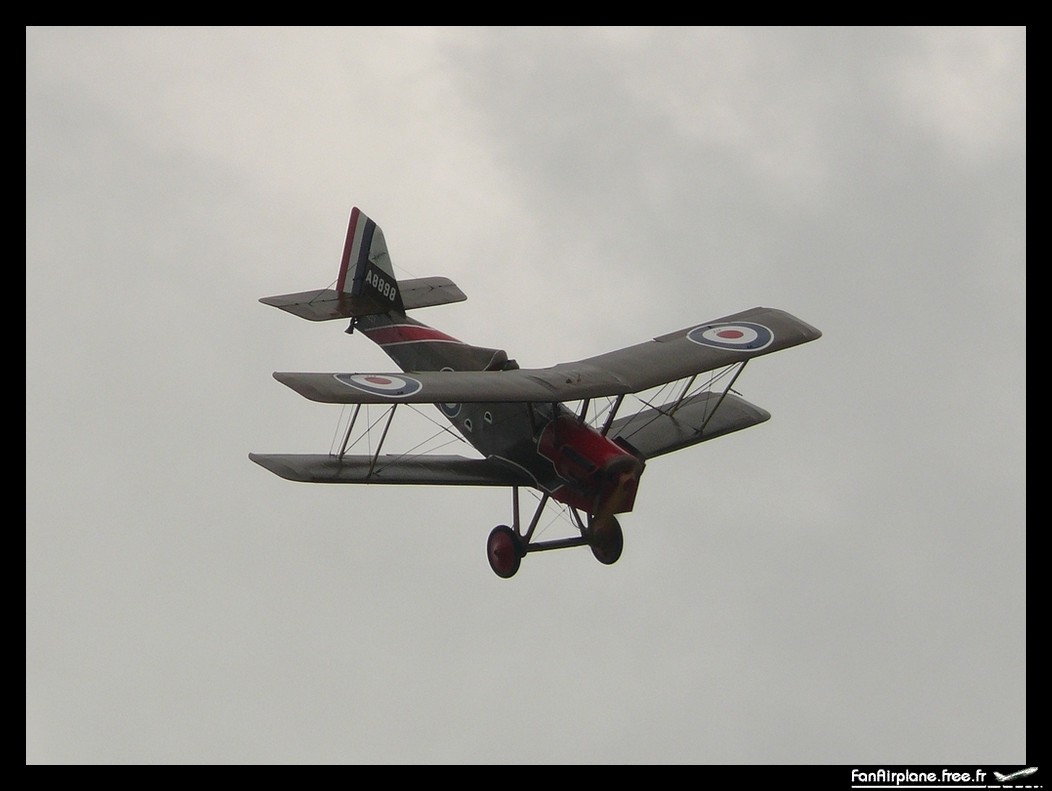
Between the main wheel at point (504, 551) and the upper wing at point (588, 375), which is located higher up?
the upper wing at point (588, 375)

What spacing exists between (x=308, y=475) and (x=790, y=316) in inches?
311

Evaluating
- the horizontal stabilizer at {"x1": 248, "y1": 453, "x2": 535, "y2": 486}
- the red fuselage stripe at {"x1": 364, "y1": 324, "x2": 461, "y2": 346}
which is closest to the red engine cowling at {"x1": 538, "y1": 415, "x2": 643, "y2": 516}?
the horizontal stabilizer at {"x1": 248, "y1": 453, "x2": 535, "y2": 486}

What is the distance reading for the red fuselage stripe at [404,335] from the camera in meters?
35.6

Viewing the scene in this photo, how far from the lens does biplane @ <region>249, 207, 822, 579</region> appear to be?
104 feet

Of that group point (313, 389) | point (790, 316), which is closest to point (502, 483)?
point (313, 389)

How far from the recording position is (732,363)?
111 feet

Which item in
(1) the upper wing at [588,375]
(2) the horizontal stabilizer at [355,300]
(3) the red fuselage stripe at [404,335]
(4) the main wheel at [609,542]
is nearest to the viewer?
(1) the upper wing at [588,375]

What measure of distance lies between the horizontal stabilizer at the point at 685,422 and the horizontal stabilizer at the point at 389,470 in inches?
79.4

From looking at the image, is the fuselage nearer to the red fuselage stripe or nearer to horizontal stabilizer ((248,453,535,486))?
horizontal stabilizer ((248,453,535,486))

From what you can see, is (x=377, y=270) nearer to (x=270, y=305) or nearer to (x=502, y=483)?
(x=270, y=305)

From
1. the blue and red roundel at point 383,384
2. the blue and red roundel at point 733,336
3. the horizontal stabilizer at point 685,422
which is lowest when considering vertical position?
the horizontal stabilizer at point 685,422

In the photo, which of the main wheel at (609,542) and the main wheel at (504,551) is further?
the main wheel at (609,542)
